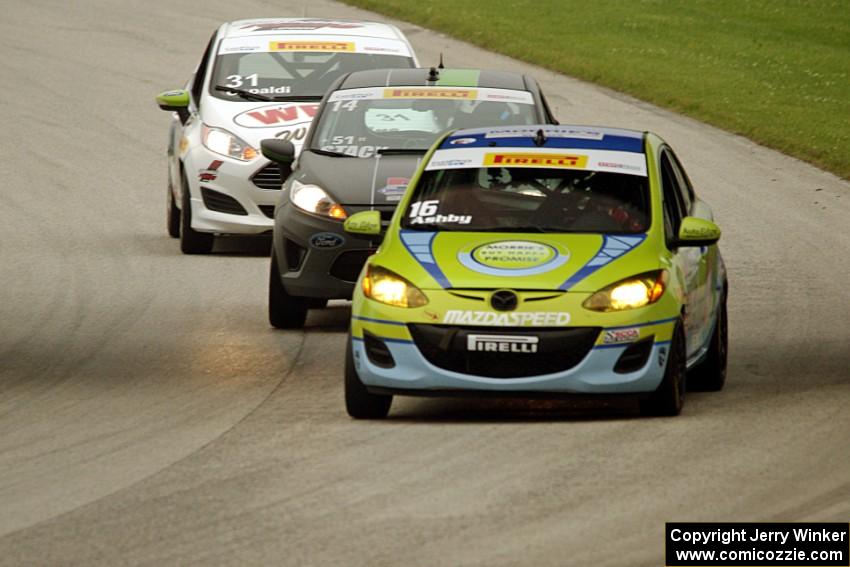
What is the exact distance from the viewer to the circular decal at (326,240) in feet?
44.5

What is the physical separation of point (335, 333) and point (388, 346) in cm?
354

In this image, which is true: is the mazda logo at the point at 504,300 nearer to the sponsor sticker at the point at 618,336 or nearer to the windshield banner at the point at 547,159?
the sponsor sticker at the point at 618,336

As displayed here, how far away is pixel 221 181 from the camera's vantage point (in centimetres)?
1745

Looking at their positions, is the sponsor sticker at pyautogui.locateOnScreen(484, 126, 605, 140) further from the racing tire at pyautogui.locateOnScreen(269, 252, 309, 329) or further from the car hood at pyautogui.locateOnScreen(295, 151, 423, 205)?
the racing tire at pyautogui.locateOnScreen(269, 252, 309, 329)

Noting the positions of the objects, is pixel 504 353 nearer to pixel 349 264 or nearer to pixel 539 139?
pixel 539 139

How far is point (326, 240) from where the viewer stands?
13.6 meters

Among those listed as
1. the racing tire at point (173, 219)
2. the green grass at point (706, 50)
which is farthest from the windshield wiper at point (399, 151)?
the green grass at point (706, 50)

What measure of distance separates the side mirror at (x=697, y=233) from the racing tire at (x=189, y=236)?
7.38m

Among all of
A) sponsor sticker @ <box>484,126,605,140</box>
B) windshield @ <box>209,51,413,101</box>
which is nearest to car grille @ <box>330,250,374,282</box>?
sponsor sticker @ <box>484,126,605,140</box>

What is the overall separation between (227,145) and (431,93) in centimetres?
306

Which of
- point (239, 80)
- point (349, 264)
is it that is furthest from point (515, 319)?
point (239, 80)

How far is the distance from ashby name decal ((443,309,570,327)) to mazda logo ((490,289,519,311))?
0.04 m

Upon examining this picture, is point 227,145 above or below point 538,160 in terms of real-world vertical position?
below

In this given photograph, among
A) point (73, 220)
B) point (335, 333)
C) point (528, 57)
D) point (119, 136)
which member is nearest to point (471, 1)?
point (528, 57)
